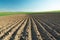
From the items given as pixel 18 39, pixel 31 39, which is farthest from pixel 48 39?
pixel 18 39

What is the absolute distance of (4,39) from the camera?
972 centimetres

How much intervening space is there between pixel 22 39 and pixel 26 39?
0.25 meters

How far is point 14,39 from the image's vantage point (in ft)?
31.5

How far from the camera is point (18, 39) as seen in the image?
9609 mm

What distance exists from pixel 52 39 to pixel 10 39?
2501mm

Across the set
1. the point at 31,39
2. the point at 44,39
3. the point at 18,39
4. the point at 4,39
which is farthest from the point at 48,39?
the point at 4,39

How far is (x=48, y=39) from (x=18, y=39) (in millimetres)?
1793

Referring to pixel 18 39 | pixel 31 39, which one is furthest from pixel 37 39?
pixel 18 39

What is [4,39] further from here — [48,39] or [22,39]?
[48,39]

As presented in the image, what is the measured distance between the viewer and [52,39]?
31.2 feet

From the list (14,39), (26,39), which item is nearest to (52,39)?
(26,39)

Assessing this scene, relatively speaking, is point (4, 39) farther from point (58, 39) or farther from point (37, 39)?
point (58, 39)

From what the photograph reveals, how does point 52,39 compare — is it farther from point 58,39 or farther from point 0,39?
point 0,39

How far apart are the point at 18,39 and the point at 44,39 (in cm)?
156
